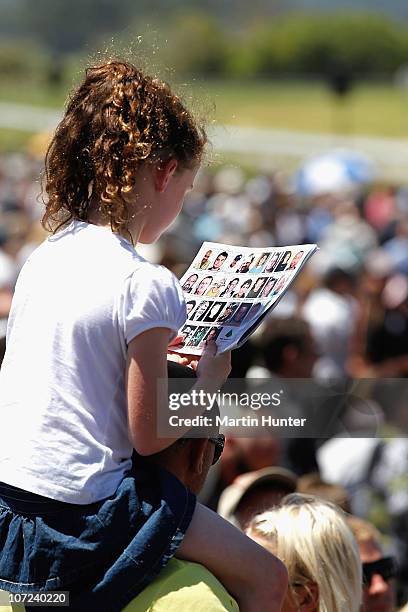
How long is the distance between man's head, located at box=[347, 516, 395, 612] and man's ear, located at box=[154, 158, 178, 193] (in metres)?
1.56

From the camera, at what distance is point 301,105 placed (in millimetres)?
56688

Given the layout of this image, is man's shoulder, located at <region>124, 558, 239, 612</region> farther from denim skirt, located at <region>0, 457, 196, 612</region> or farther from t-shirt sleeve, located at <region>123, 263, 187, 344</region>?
t-shirt sleeve, located at <region>123, 263, 187, 344</region>

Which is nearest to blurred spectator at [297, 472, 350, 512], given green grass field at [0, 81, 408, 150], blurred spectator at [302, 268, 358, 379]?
blurred spectator at [302, 268, 358, 379]

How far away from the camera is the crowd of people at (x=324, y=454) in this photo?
2705mm

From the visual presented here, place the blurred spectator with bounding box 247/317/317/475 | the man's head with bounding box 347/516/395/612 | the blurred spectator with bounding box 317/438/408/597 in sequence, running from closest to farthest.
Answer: the man's head with bounding box 347/516/395/612
the blurred spectator with bounding box 317/438/408/597
the blurred spectator with bounding box 247/317/317/475

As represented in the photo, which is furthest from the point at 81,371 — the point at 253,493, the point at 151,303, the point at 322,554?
the point at 253,493

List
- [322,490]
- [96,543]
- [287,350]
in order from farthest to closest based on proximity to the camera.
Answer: [287,350], [322,490], [96,543]

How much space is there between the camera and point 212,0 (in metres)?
126

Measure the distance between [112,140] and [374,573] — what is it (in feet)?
6.16

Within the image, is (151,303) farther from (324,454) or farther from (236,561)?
(324,454)

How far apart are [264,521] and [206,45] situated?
265ft

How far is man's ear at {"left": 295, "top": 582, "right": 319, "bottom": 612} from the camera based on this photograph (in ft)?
8.93

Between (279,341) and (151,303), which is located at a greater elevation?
(151,303)

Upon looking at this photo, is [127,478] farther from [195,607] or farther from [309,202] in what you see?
[309,202]
